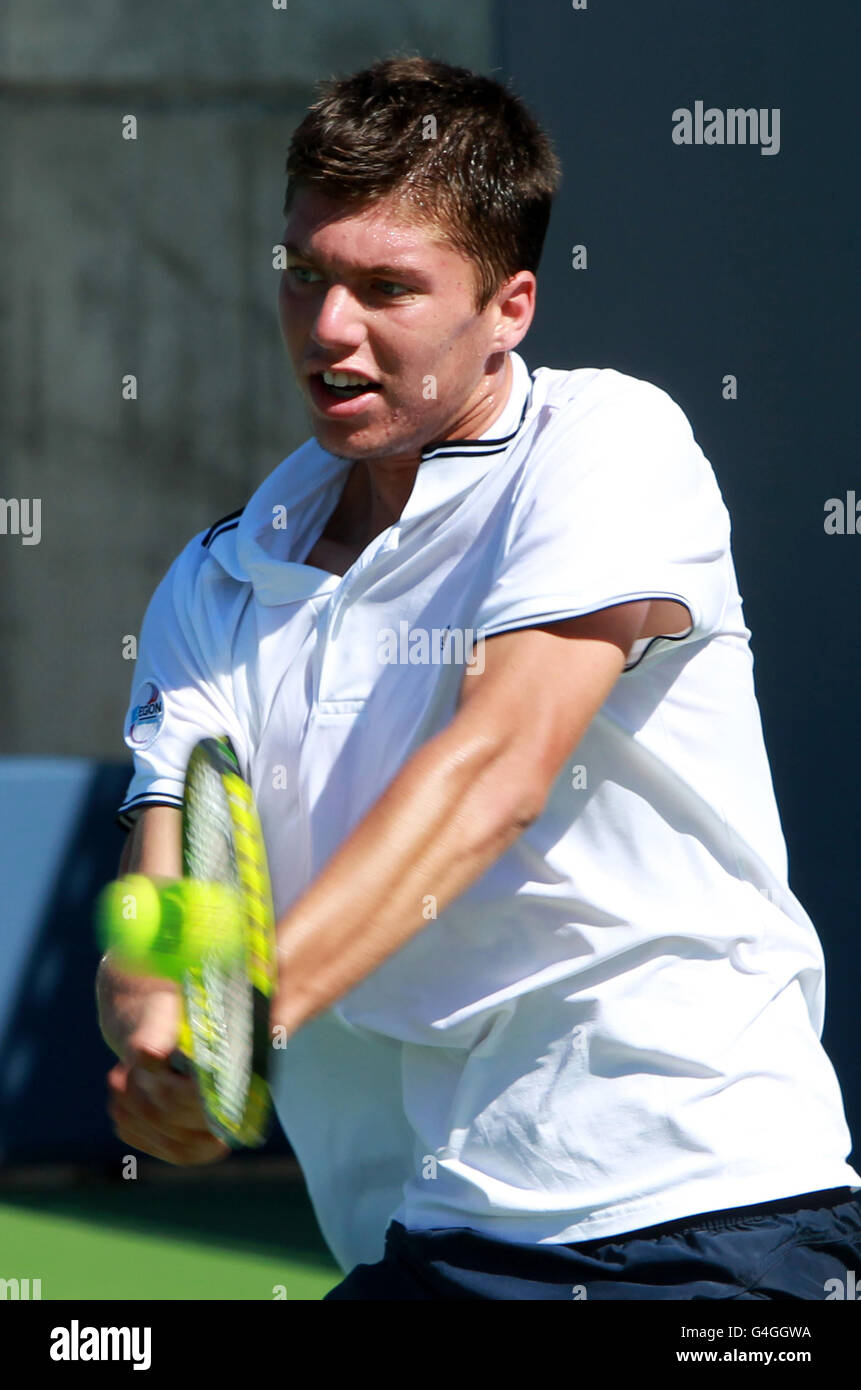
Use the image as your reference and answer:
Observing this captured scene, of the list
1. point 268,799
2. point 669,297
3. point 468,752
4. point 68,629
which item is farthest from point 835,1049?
→ point 68,629

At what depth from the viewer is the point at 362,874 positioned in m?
1.58

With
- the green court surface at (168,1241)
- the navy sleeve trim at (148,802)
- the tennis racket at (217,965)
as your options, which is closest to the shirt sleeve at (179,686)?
the navy sleeve trim at (148,802)

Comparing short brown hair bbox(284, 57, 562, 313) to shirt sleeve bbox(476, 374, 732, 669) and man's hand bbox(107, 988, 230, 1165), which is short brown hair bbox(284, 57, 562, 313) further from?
man's hand bbox(107, 988, 230, 1165)

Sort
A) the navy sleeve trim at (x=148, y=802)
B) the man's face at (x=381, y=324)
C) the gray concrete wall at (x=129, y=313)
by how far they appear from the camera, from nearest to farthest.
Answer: the man's face at (x=381, y=324)
the navy sleeve trim at (x=148, y=802)
the gray concrete wall at (x=129, y=313)

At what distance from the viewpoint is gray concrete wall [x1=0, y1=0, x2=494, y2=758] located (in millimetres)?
8672

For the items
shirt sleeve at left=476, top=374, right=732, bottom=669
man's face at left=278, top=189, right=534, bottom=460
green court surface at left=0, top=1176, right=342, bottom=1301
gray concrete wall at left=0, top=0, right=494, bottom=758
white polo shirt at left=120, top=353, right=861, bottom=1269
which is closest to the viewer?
shirt sleeve at left=476, top=374, right=732, bottom=669

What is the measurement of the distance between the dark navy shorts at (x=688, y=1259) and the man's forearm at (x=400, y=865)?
467mm

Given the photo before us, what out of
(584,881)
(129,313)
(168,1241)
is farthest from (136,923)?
(129,313)

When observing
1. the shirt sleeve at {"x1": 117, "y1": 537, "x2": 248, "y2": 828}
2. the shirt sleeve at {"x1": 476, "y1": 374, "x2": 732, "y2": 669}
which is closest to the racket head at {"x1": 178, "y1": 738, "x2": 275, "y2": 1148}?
the shirt sleeve at {"x1": 476, "y1": 374, "x2": 732, "y2": 669}

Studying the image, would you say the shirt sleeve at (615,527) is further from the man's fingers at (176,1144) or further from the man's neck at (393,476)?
the man's fingers at (176,1144)

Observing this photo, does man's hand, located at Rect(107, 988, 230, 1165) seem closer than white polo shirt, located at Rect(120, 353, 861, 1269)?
Yes

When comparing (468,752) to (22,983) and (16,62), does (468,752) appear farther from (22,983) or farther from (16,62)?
(16,62)

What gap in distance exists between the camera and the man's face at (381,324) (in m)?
1.97

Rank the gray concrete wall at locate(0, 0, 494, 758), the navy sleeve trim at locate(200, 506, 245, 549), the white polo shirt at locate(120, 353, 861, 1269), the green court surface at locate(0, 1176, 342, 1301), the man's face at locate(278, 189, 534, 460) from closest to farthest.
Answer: the white polo shirt at locate(120, 353, 861, 1269), the man's face at locate(278, 189, 534, 460), the navy sleeve trim at locate(200, 506, 245, 549), the green court surface at locate(0, 1176, 342, 1301), the gray concrete wall at locate(0, 0, 494, 758)
